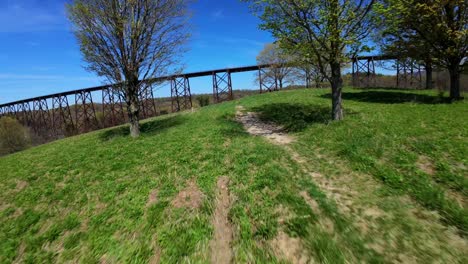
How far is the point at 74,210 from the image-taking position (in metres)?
5.71

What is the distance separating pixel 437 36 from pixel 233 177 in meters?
13.5

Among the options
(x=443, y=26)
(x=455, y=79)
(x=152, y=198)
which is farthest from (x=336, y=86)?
(x=455, y=79)

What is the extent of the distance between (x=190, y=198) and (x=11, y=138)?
57819 mm

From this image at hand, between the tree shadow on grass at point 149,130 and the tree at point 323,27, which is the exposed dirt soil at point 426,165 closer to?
the tree at point 323,27

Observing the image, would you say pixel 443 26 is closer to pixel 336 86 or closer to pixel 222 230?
pixel 336 86

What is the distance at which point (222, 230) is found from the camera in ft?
13.9

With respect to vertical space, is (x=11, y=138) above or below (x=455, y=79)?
below

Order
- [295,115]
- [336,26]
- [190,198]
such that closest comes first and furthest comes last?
[190,198]
[336,26]
[295,115]

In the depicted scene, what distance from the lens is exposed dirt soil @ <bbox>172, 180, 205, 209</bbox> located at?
16.5 ft

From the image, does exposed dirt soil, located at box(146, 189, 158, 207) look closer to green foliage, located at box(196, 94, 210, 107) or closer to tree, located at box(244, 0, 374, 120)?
tree, located at box(244, 0, 374, 120)

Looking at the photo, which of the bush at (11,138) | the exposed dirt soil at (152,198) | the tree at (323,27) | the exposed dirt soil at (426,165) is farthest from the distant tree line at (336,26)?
the bush at (11,138)

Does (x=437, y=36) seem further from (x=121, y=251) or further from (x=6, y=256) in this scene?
(x=6, y=256)

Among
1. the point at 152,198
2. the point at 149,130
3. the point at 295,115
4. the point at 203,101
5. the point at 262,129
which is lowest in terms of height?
the point at 152,198

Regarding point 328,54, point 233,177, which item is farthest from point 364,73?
point 233,177
